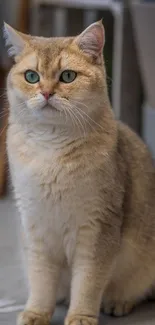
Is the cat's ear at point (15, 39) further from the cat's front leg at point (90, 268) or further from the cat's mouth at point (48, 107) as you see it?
the cat's front leg at point (90, 268)

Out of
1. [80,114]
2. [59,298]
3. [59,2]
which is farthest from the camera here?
[59,2]

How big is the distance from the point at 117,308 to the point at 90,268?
21 cm

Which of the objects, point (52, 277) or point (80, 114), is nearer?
point (80, 114)

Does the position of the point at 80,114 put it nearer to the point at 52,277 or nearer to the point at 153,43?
the point at 52,277

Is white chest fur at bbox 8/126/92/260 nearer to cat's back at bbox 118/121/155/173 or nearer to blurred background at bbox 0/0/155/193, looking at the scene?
cat's back at bbox 118/121/155/173

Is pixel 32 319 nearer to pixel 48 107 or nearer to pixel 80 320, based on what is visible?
pixel 80 320

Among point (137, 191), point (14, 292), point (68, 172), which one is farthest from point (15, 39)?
point (14, 292)

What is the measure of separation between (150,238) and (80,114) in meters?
0.39

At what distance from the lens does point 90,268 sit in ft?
4.84

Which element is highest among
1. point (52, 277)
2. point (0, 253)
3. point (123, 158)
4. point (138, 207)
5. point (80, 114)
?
point (80, 114)

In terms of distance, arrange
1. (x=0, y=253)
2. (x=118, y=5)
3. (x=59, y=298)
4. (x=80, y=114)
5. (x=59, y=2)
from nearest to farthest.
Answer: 1. (x=80, y=114)
2. (x=59, y=298)
3. (x=0, y=253)
4. (x=118, y=5)
5. (x=59, y=2)

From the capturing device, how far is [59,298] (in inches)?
65.7

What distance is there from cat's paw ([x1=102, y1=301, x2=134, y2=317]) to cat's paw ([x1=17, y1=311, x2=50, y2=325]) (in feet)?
0.59

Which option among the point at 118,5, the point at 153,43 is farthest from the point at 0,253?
the point at 118,5
